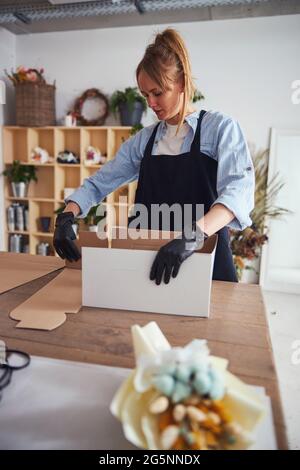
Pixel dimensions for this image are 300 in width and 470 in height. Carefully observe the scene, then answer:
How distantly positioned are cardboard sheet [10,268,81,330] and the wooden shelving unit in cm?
266

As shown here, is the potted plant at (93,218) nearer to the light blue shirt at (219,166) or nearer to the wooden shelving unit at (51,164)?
the wooden shelving unit at (51,164)

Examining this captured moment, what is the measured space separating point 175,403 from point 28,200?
12.9 feet

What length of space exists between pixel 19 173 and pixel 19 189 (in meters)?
0.19

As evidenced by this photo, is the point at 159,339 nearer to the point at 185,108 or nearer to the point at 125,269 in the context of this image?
the point at 125,269

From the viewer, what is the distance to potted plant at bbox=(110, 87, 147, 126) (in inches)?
140

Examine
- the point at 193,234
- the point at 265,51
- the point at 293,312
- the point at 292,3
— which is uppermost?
the point at 292,3

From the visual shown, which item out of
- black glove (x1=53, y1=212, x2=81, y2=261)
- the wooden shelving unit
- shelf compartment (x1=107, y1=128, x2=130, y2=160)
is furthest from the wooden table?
shelf compartment (x1=107, y1=128, x2=130, y2=160)

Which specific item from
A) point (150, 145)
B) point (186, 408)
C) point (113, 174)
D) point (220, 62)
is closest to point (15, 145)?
point (220, 62)

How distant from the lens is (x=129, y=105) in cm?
355

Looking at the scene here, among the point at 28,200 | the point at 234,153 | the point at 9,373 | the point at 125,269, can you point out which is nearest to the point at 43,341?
the point at 9,373

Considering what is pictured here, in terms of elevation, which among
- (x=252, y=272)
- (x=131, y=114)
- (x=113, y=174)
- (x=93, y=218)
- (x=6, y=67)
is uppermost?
(x=6, y=67)

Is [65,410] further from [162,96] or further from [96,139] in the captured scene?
[96,139]

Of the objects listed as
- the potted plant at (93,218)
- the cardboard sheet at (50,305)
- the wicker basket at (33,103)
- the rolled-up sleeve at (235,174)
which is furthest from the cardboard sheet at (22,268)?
the wicker basket at (33,103)

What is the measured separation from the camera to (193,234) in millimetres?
975
